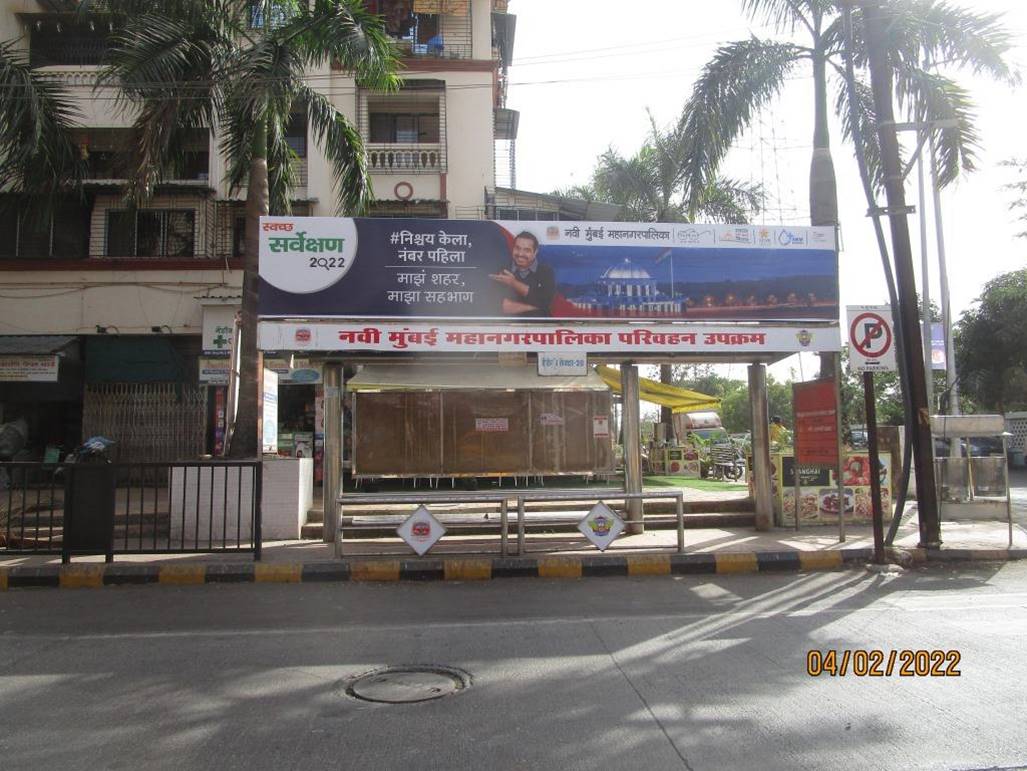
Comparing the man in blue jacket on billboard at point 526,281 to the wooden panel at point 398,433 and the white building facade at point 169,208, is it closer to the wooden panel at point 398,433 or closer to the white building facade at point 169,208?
the wooden panel at point 398,433

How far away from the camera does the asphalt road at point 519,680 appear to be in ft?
13.0

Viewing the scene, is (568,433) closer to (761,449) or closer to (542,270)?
(761,449)

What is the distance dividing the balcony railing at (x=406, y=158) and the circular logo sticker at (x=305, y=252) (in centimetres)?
1017

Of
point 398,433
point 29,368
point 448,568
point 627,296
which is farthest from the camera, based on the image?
point 29,368

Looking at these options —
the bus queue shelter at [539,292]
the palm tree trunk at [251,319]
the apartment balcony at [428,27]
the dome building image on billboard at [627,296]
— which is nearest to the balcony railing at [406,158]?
the apartment balcony at [428,27]

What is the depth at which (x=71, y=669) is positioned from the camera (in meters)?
5.50

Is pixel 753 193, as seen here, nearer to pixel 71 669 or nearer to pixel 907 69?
pixel 907 69

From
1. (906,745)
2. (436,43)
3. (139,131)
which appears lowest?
(906,745)

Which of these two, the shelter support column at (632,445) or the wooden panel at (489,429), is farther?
the wooden panel at (489,429)

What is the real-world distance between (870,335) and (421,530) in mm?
6131

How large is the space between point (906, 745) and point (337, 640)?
4166 mm

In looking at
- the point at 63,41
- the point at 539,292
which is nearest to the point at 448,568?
the point at 539,292

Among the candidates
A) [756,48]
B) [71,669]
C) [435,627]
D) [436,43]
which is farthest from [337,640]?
[436,43]

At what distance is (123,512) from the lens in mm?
11906
